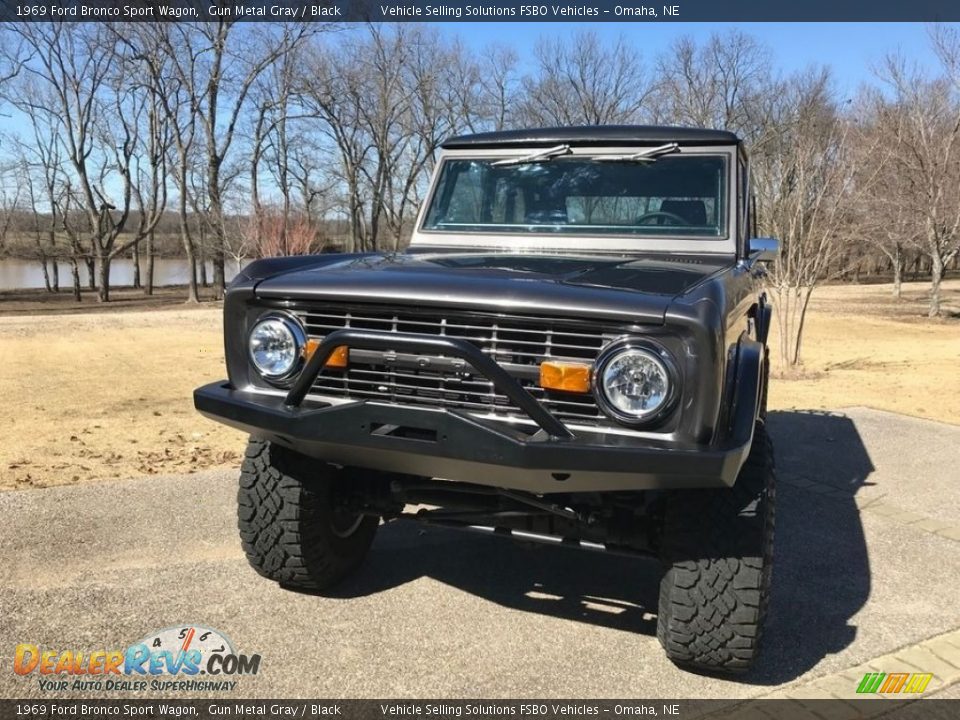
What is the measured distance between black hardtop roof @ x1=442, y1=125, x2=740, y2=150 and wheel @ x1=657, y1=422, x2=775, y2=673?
177 centimetres

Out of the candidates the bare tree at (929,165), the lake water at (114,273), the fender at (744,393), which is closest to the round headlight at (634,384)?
the fender at (744,393)

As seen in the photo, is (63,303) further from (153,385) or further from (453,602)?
(453,602)

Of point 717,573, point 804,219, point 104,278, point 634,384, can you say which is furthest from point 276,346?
point 104,278

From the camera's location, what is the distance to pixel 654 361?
2361 mm

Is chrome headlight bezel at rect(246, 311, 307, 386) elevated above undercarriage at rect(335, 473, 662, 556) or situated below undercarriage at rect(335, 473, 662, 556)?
above

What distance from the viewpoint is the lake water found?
4847 centimetres

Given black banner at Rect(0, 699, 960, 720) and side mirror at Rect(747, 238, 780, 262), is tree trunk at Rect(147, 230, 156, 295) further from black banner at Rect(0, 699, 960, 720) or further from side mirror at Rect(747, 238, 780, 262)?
black banner at Rect(0, 699, 960, 720)

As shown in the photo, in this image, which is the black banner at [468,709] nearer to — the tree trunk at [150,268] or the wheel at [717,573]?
the wheel at [717,573]

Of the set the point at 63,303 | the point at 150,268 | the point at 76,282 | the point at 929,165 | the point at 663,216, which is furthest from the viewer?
the point at 150,268

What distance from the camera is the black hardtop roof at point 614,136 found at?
3722mm

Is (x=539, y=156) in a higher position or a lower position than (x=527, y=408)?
higher

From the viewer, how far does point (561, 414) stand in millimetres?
2486

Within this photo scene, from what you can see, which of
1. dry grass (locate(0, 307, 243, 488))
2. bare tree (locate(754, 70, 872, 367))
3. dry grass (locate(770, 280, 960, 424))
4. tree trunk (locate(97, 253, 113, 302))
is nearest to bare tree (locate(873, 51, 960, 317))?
dry grass (locate(770, 280, 960, 424))

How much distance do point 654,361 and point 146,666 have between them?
6.88 ft
